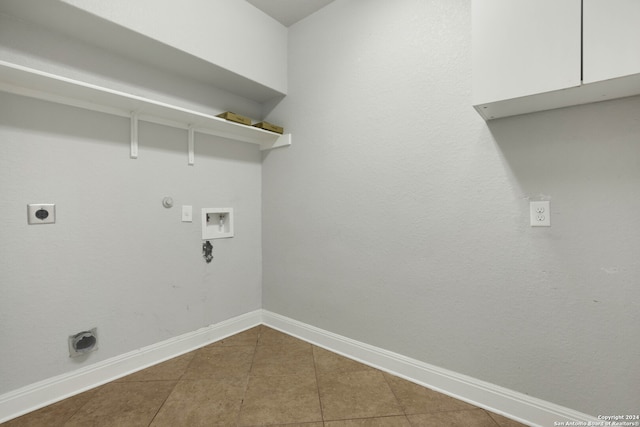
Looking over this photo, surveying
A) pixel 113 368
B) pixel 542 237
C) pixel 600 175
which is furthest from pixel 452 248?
pixel 113 368

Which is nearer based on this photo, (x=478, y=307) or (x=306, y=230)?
(x=478, y=307)

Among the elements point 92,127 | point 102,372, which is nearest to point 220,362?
point 102,372

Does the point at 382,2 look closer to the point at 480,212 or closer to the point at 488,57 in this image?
the point at 488,57

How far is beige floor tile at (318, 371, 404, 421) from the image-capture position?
146cm

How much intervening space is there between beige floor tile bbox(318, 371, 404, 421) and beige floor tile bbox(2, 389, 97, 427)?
4.50 feet

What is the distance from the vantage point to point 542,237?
1.35 metres

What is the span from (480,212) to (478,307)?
1.79 feet

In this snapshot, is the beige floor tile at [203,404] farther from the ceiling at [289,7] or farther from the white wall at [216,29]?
the ceiling at [289,7]

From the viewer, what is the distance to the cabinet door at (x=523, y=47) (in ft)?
3.40

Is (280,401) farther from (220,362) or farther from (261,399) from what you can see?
(220,362)

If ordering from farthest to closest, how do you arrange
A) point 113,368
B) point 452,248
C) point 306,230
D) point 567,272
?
1. point 306,230
2. point 113,368
3. point 452,248
4. point 567,272

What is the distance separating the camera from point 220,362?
195 centimetres

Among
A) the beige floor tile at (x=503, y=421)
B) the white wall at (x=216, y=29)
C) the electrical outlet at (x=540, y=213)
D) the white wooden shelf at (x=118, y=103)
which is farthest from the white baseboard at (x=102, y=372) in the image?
the electrical outlet at (x=540, y=213)

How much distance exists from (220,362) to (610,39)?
267cm
